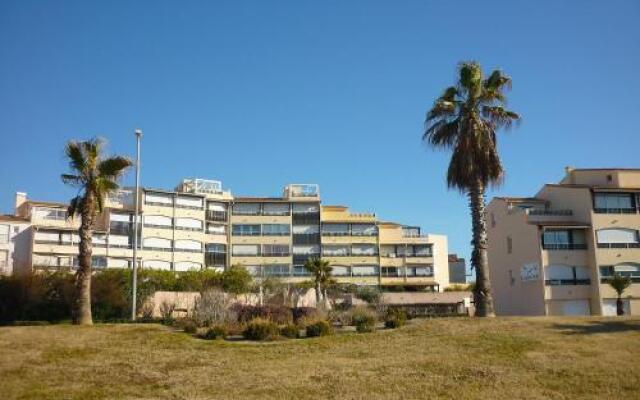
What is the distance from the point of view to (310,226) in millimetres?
99875

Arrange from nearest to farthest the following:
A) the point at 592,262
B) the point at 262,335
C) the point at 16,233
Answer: the point at 262,335, the point at 592,262, the point at 16,233

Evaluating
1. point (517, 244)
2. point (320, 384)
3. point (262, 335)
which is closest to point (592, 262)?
point (517, 244)

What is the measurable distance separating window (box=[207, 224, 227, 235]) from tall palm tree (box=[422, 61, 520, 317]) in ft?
195

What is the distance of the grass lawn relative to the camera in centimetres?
2081

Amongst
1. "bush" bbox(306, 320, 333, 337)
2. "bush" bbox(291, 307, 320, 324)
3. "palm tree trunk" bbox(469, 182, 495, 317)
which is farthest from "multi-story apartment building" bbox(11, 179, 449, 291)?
"bush" bbox(306, 320, 333, 337)

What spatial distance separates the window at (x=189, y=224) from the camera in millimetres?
92125

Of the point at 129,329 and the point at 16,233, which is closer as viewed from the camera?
the point at 129,329

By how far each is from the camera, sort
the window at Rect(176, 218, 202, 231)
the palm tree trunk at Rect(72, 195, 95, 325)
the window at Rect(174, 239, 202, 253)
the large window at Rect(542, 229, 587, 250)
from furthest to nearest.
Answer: the window at Rect(176, 218, 202, 231)
the window at Rect(174, 239, 202, 253)
the large window at Rect(542, 229, 587, 250)
the palm tree trunk at Rect(72, 195, 95, 325)

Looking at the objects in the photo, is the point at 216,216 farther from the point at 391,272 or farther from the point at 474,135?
the point at 474,135

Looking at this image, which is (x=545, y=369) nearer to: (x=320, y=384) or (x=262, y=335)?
(x=320, y=384)

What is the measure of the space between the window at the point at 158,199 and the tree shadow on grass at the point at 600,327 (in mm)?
66845

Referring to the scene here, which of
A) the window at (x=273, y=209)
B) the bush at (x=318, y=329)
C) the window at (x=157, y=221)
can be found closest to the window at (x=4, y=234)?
the window at (x=157, y=221)

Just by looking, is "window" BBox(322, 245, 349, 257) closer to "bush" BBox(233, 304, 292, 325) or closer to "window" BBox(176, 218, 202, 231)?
"window" BBox(176, 218, 202, 231)

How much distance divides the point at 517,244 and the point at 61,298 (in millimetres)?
41341
